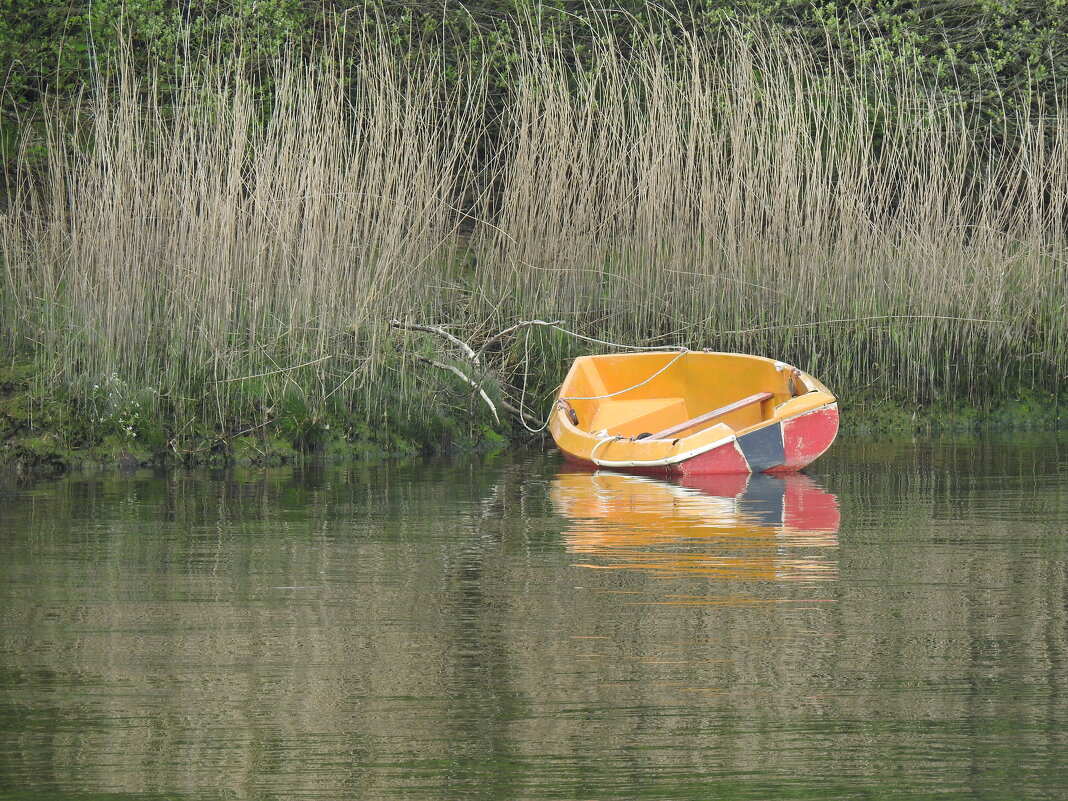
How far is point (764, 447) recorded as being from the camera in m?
9.89

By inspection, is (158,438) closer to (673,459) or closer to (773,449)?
(673,459)

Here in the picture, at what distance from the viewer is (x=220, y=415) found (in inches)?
410

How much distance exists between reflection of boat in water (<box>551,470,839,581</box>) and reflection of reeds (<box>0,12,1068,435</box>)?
1.87 m

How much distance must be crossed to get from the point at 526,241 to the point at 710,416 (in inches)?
73.6

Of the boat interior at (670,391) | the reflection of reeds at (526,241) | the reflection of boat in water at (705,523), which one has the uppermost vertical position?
the reflection of reeds at (526,241)

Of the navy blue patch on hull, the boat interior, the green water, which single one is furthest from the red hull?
the green water

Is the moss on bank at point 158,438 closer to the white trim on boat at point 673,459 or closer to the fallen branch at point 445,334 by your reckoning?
the fallen branch at point 445,334

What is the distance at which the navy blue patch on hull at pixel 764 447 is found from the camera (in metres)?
9.87

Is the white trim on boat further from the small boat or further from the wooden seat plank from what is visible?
the wooden seat plank

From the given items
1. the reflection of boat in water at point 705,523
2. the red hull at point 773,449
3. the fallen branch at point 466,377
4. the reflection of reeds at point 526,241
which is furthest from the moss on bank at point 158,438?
the red hull at point 773,449

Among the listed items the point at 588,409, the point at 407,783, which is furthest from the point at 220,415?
the point at 407,783

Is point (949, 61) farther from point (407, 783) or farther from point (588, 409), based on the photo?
point (407, 783)

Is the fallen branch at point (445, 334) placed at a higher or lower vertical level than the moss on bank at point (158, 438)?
higher

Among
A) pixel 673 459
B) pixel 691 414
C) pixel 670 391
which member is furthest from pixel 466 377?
pixel 673 459
